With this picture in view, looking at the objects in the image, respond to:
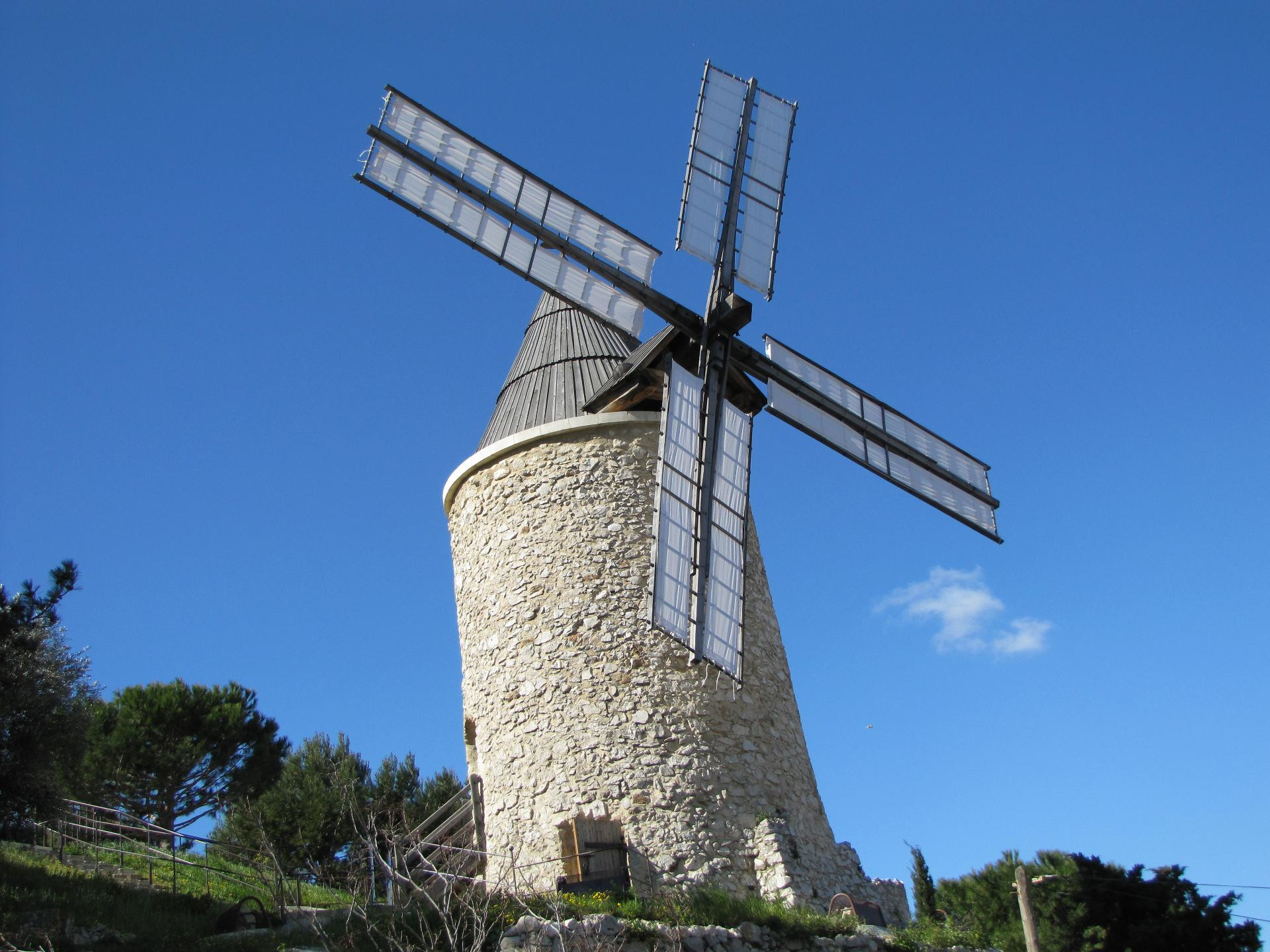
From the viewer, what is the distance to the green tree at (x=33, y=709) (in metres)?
9.32

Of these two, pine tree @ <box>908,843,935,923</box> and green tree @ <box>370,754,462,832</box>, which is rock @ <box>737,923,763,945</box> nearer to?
pine tree @ <box>908,843,935,923</box>

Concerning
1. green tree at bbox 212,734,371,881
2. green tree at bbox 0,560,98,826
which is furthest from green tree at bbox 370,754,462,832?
green tree at bbox 0,560,98,826

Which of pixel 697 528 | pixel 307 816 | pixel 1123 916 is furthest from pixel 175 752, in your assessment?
pixel 1123 916

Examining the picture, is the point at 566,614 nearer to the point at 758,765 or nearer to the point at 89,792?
the point at 758,765

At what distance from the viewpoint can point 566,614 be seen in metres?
9.27

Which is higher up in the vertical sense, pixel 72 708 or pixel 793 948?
pixel 72 708

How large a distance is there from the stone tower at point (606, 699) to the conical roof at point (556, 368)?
7 cm

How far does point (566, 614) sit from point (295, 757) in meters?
8.71

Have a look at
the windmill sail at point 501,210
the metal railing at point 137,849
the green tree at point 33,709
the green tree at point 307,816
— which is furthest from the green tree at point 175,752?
the windmill sail at point 501,210

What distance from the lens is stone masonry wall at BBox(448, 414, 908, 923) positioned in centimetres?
844

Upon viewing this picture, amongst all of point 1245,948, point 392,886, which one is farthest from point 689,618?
point 1245,948

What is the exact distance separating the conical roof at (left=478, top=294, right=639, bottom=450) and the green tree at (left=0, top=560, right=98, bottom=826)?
421 centimetres

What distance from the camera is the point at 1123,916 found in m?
10.8

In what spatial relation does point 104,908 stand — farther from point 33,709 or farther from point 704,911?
point 704,911
